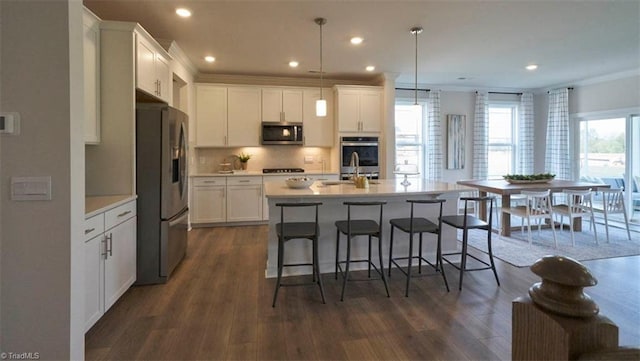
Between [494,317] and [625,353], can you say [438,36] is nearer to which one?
[494,317]

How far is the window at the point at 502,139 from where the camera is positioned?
7137mm

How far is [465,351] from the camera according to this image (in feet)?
6.74

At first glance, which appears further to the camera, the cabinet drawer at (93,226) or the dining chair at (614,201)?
the dining chair at (614,201)

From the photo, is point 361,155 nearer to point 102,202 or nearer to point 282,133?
point 282,133

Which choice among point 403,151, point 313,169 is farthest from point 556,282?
point 403,151

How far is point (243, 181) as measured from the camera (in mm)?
5496

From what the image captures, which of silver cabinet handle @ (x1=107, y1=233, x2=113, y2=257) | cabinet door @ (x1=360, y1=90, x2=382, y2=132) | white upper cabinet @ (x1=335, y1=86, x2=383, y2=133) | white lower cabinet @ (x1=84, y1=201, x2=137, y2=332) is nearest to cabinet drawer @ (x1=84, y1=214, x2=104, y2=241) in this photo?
white lower cabinet @ (x1=84, y1=201, x2=137, y2=332)

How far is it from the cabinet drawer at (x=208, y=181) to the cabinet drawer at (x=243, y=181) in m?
0.10

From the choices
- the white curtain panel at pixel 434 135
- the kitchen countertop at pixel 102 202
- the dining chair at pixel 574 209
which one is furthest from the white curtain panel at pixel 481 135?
the kitchen countertop at pixel 102 202

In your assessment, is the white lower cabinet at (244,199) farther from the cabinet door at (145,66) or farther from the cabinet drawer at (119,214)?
the cabinet drawer at (119,214)

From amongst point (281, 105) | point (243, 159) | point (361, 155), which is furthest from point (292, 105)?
point (361, 155)

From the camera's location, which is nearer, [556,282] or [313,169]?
[556,282]
